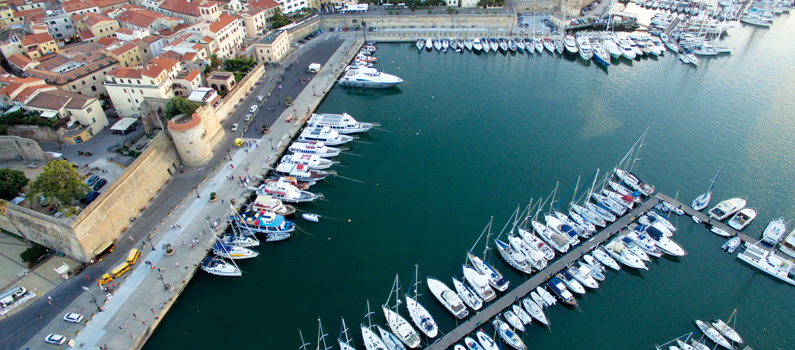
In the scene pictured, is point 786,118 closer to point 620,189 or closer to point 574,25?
point 620,189

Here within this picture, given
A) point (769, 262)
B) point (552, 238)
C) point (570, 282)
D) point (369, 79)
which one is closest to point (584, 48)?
point (369, 79)

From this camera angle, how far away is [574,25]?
118625 mm

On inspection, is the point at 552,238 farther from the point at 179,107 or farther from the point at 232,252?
the point at 179,107

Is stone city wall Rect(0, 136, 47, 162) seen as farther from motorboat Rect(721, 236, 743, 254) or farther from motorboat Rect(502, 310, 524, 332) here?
motorboat Rect(721, 236, 743, 254)

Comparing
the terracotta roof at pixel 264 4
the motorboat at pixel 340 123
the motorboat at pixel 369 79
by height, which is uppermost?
the terracotta roof at pixel 264 4

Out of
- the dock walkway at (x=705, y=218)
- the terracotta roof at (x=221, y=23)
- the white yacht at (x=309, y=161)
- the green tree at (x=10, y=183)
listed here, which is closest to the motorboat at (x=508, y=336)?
the dock walkway at (x=705, y=218)

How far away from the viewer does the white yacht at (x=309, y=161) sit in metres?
66.2

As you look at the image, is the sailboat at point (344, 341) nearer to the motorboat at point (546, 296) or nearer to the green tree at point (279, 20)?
the motorboat at point (546, 296)

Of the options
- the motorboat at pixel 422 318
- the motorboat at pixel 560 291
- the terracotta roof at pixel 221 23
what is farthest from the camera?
the terracotta roof at pixel 221 23

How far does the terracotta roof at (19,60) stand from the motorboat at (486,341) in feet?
295

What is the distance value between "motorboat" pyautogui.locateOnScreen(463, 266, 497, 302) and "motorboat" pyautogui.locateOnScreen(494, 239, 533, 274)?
4861mm

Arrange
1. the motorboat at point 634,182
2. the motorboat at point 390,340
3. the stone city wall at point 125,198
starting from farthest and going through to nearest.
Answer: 1. the motorboat at point 634,182
2. the stone city wall at point 125,198
3. the motorboat at point 390,340

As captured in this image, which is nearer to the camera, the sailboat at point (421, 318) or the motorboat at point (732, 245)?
the sailboat at point (421, 318)

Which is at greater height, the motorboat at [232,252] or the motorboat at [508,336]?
the motorboat at [232,252]
